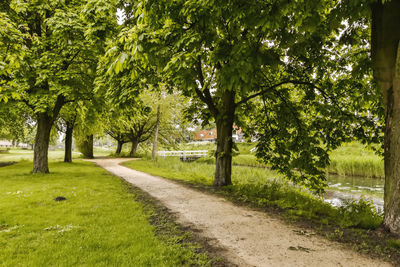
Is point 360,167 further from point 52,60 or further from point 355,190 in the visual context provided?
point 52,60

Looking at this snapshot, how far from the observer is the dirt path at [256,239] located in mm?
3707

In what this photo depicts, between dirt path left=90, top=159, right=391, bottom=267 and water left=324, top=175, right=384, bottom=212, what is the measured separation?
18.5 feet

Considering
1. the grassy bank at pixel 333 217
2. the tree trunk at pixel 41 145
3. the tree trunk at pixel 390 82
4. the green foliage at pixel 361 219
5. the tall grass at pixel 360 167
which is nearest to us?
the grassy bank at pixel 333 217

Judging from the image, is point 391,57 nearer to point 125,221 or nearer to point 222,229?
point 222,229

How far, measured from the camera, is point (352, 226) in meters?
5.31

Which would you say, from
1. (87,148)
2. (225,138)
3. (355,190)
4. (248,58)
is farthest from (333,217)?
(87,148)

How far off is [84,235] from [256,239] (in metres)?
3.59

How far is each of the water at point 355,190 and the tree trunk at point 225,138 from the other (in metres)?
4.69

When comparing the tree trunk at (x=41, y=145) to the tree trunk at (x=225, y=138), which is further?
the tree trunk at (x=41, y=145)

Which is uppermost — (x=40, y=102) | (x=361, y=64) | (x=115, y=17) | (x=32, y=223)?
(x=115, y=17)

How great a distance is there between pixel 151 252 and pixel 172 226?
136 cm

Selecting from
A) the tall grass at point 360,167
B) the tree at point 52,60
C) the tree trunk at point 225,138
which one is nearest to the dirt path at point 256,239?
the tree trunk at point 225,138

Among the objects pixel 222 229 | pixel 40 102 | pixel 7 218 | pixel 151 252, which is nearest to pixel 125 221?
pixel 151 252

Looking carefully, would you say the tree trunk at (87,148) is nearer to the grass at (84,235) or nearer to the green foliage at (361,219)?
the grass at (84,235)
